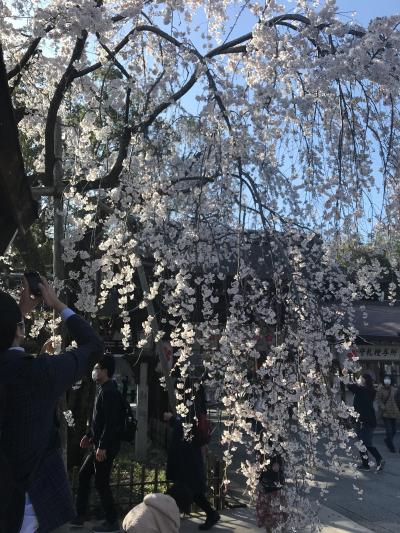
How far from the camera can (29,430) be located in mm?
1691

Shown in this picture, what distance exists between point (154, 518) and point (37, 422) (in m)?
0.85

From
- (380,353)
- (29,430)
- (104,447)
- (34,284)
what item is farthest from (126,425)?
(380,353)

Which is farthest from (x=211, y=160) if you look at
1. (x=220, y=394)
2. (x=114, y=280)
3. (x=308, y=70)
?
(x=220, y=394)

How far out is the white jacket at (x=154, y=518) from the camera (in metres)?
2.20

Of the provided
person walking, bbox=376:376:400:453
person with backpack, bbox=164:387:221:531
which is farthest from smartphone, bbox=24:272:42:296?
person walking, bbox=376:376:400:453

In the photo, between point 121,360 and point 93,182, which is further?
point 121,360

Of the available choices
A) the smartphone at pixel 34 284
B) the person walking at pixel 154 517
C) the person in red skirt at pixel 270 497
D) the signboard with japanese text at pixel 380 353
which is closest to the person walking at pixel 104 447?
the person in red skirt at pixel 270 497

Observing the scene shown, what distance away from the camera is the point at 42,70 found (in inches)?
234

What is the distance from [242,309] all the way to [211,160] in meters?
1.32

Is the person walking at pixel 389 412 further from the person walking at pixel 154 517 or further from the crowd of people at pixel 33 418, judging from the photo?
the crowd of people at pixel 33 418

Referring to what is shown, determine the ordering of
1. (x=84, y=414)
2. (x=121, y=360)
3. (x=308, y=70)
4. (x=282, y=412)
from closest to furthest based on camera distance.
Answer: (x=282, y=412) < (x=308, y=70) < (x=84, y=414) < (x=121, y=360)

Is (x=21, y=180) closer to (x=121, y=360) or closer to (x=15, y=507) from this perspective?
(x=15, y=507)

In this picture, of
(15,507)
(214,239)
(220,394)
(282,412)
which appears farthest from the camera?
(214,239)

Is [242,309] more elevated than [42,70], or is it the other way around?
[42,70]
